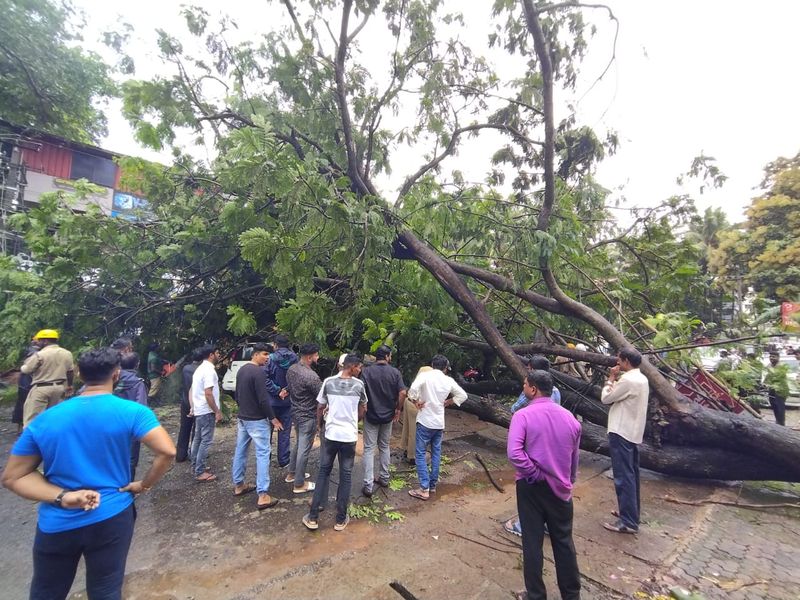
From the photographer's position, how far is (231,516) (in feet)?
13.2

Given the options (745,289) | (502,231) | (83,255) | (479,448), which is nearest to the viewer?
(502,231)

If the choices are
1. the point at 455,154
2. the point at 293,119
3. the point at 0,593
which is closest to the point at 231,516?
the point at 0,593

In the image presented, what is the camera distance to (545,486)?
9.09 feet

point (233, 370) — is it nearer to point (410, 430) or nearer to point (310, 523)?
point (410, 430)

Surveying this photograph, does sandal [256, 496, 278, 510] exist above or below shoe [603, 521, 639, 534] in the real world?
below

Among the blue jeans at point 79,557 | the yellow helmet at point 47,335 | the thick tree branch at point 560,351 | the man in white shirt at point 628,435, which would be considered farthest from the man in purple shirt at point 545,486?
the yellow helmet at point 47,335

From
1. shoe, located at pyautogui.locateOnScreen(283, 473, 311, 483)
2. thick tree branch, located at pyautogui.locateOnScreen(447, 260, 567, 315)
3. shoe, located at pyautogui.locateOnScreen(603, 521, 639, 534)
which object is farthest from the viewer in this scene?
thick tree branch, located at pyautogui.locateOnScreen(447, 260, 567, 315)

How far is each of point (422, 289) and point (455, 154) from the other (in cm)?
262

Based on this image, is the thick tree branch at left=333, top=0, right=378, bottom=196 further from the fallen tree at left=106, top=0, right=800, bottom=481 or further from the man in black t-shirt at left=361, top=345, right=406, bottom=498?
the man in black t-shirt at left=361, top=345, right=406, bottom=498

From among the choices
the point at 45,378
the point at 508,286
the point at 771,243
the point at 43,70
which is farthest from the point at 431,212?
the point at 771,243

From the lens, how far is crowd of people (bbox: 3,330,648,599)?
2.01m

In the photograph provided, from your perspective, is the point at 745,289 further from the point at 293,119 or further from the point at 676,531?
the point at 293,119

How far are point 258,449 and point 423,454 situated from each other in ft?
5.84

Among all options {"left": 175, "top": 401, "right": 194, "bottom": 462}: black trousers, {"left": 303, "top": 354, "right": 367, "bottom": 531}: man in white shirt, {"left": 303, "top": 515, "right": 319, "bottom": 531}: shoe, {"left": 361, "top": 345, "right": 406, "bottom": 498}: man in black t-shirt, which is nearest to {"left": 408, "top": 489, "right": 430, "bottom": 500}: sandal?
{"left": 361, "top": 345, "right": 406, "bottom": 498}: man in black t-shirt
